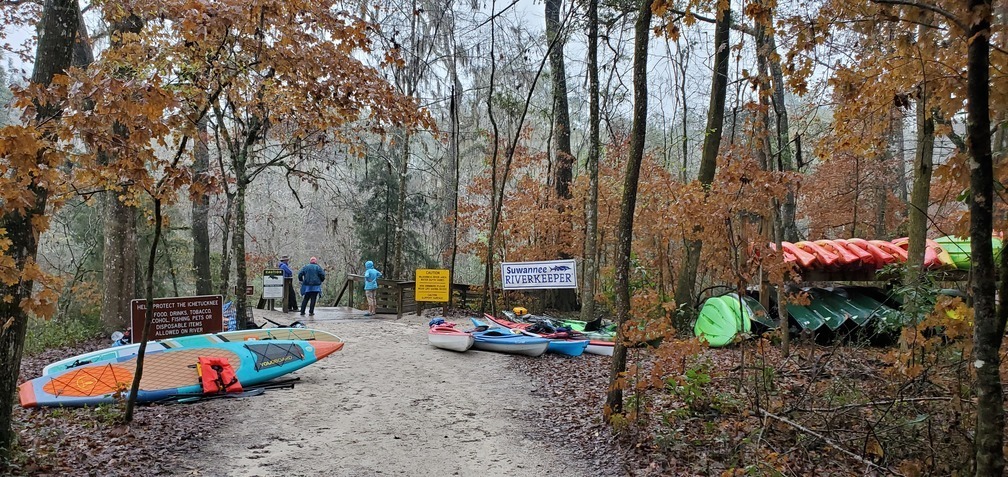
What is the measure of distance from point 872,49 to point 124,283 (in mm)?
12436

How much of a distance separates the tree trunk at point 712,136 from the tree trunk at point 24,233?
9.00m

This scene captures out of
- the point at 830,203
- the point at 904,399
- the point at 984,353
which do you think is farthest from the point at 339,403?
the point at 830,203

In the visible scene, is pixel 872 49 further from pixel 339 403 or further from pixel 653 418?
pixel 339 403

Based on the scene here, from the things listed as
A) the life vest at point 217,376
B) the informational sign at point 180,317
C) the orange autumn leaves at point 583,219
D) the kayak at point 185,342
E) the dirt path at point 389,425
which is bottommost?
the dirt path at point 389,425

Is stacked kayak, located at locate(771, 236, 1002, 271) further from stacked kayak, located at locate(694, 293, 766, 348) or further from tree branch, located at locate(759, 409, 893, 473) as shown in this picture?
tree branch, located at locate(759, 409, 893, 473)

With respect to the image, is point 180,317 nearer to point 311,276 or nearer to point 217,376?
point 217,376

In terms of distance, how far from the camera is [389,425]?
6238 millimetres

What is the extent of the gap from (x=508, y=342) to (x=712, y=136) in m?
5.32

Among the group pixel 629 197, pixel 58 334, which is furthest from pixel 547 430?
pixel 58 334

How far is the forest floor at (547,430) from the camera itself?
14.6ft

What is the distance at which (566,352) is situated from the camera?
1035 centimetres

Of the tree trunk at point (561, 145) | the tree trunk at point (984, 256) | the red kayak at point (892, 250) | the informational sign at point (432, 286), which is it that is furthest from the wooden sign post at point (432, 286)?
the tree trunk at point (984, 256)

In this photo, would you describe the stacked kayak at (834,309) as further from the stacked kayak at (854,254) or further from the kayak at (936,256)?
the kayak at (936,256)

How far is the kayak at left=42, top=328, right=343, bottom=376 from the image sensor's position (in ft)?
23.2
